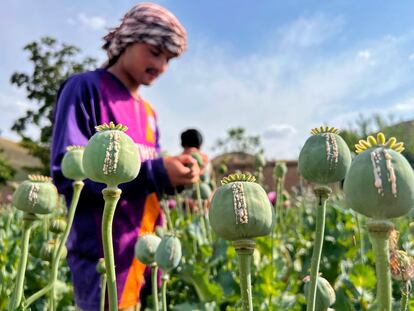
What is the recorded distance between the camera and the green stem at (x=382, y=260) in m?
0.29

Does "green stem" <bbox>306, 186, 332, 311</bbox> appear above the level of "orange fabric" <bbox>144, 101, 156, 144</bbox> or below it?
below

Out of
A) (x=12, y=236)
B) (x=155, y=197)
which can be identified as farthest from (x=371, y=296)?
(x=12, y=236)

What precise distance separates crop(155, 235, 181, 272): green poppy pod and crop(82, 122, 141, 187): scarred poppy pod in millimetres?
337

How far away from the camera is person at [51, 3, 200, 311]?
1230 millimetres

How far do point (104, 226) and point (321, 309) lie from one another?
29cm

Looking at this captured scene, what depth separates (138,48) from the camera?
4.61ft

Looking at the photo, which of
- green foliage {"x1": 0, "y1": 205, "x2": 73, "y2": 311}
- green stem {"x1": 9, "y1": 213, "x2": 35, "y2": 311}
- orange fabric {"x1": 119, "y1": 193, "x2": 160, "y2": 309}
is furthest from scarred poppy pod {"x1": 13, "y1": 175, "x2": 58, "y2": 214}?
green foliage {"x1": 0, "y1": 205, "x2": 73, "y2": 311}

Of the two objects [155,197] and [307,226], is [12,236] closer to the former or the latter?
[155,197]

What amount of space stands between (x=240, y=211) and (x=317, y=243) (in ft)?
0.24

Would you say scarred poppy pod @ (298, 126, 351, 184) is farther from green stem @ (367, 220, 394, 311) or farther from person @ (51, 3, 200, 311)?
person @ (51, 3, 200, 311)

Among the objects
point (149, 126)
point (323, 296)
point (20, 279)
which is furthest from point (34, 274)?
point (323, 296)

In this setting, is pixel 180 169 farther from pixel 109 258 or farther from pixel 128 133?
pixel 109 258

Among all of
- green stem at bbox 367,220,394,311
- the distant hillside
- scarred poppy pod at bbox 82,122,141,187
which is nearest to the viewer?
green stem at bbox 367,220,394,311

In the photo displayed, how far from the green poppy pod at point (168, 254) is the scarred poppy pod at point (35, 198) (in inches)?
8.3
